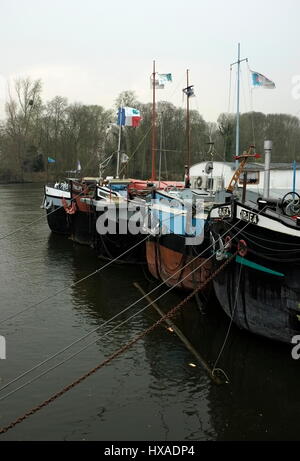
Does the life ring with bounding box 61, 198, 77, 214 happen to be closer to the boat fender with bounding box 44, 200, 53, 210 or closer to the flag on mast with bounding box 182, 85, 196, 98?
the boat fender with bounding box 44, 200, 53, 210

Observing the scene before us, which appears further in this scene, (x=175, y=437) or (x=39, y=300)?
(x=39, y=300)

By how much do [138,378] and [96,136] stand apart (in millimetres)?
76023

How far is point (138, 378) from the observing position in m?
8.80

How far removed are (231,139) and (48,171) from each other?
137ft

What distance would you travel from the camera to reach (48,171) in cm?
8262

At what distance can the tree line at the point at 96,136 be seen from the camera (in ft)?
207

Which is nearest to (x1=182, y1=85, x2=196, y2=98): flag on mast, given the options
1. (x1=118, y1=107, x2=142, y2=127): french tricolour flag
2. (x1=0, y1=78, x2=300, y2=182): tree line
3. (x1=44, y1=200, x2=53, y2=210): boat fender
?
(x1=118, y1=107, x2=142, y2=127): french tricolour flag

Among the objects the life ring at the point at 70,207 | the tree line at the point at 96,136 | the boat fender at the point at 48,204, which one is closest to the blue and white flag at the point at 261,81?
the life ring at the point at 70,207

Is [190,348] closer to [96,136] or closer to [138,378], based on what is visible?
[138,378]

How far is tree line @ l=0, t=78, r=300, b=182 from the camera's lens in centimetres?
6312

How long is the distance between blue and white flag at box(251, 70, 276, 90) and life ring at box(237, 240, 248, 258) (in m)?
9.90

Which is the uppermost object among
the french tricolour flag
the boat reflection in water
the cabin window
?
the french tricolour flag
